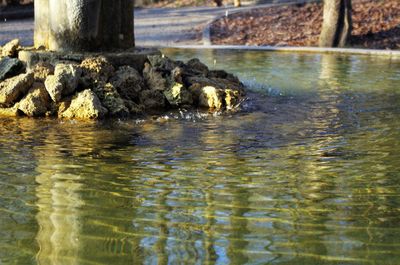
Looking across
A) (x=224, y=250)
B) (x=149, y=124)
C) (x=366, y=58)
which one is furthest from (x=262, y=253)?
(x=366, y=58)

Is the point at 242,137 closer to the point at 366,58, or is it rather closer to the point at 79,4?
the point at 79,4

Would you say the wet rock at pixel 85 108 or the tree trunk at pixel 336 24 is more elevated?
the tree trunk at pixel 336 24

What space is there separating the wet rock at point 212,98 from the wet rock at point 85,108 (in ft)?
4.11

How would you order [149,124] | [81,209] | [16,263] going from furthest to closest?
[149,124] < [81,209] < [16,263]

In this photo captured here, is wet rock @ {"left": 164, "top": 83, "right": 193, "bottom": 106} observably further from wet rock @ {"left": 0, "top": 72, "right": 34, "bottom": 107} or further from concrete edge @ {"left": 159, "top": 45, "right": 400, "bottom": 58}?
concrete edge @ {"left": 159, "top": 45, "right": 400, "bottom": 58}

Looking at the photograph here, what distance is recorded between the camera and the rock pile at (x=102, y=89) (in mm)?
7684

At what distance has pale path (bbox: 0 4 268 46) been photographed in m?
19.6

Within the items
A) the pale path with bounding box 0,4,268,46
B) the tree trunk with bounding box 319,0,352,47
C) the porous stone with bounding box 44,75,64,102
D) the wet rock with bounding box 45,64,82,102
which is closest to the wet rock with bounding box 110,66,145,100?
the wet rock with bounding box 45,64,82,102

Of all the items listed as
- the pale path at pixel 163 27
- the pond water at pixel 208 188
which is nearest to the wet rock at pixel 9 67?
the pond water at pixel 208 188

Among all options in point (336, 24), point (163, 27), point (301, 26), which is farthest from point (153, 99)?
point (163, 27)

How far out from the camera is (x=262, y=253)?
12.0ft

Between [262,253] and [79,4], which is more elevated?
[79,4]

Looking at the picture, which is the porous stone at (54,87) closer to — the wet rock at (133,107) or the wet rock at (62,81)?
the wet rock at (62,81)

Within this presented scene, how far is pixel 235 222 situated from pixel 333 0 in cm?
1301
